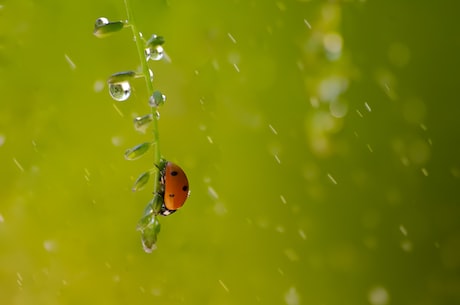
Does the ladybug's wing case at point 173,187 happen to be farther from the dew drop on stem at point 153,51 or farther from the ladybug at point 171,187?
the dew drop on stem at point 153,51

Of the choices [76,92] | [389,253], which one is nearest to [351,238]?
[389,253]

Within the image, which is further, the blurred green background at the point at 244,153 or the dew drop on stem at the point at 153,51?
the blurred green background at the point at 244,153

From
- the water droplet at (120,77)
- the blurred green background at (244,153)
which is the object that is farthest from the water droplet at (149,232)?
the blurred green background at (244,153)

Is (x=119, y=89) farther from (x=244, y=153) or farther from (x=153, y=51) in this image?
(x=244, y=153)

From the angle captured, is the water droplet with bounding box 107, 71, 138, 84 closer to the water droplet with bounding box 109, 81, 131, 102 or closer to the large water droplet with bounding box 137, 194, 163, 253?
the water droplet with bounding box 109, 81, 131, 102

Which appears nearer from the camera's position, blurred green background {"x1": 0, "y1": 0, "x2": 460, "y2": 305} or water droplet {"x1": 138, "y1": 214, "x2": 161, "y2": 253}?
water droplet {"x1": 138, "y1": 214, "x2": 161, "y2": 253}

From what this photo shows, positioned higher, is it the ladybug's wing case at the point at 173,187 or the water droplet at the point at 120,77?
the water droplet at the point at 120,77

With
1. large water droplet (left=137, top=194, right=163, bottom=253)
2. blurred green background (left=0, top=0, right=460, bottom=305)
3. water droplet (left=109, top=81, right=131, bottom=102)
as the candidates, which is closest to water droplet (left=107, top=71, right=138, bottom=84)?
water droplet (left=109, top=81, right=131, bottom=102)

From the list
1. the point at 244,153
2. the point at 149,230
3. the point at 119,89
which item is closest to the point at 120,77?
the point at 119,89
